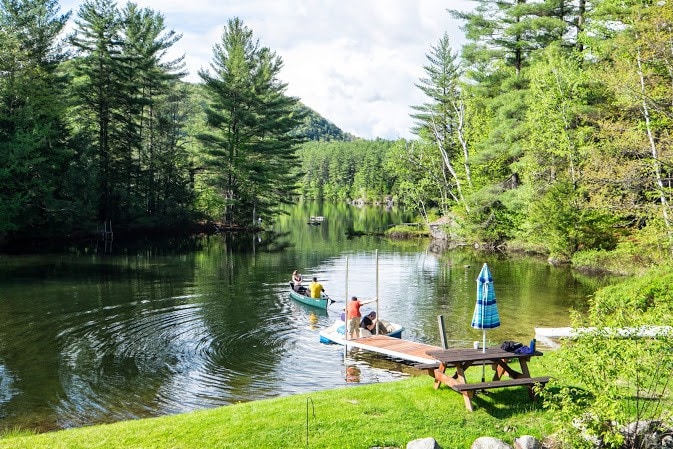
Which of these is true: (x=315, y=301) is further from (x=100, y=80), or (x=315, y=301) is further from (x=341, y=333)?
(x=100, y=80)

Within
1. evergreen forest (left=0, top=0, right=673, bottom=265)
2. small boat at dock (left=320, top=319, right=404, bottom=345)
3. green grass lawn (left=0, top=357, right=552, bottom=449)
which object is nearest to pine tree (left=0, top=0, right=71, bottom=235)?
evergreen forest (left=0, top=0, right=673, bottom=265)

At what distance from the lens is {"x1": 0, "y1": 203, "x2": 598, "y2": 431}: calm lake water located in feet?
47.2

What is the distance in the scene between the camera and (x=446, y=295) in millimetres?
27859

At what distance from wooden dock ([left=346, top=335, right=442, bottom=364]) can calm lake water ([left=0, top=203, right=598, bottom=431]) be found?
1.45 feet

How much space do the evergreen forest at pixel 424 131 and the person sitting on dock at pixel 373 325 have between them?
14963mm

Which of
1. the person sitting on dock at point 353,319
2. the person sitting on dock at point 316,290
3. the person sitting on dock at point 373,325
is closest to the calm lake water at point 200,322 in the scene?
the person sitting on dock at point 353,319

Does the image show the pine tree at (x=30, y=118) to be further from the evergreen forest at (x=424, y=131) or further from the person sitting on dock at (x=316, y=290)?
the person sitting on dock at (x=316, y=290)

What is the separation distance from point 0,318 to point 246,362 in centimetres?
1140

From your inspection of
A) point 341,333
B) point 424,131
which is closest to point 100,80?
point 424,131

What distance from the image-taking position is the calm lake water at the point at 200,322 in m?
14.4

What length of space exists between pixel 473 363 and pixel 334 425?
11.5ft

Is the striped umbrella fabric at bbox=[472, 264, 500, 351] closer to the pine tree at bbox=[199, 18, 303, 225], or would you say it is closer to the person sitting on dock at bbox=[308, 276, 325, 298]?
the person sitting on dock at bbox=[308, 276, 325, 298]

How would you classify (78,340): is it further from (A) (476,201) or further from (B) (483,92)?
(B) (483,92)

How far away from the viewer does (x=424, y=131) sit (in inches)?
2530
